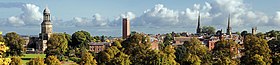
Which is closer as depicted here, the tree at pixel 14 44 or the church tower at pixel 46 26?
the tree at pixel 14 44

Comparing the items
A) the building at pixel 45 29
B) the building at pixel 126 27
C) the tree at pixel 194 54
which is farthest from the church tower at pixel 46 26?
the tree at pixel 194 54

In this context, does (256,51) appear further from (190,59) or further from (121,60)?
(121,60)

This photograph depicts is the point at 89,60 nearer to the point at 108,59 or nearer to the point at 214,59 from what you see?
the point at 108,59

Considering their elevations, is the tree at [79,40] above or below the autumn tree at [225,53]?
below

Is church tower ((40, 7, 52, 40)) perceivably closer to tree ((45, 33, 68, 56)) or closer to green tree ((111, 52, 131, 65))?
tree ((45, 33, 68, 56))

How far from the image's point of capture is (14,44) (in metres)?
92.4

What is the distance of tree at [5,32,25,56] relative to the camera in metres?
89.7

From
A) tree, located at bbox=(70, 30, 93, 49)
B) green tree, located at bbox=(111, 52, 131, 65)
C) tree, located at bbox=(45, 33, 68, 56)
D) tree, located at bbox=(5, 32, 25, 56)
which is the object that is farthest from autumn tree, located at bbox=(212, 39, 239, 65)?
tree, located at bbox=(70, 30, 93, 49)

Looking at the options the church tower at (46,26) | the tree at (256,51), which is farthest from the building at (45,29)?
the tree at (256,51)

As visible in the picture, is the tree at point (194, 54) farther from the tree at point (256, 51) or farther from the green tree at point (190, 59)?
the tree at point (256, 51)

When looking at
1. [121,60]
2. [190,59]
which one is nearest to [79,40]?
[190,59]

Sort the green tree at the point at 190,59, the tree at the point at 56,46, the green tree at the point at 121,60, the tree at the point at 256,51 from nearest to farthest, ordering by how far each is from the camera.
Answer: the green tree at the point at 121,60 → the green tree at the point at 190,59 → the tree at the point at 256,51 → the tree at the point at 56,46

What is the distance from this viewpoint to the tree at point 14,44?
294 feet

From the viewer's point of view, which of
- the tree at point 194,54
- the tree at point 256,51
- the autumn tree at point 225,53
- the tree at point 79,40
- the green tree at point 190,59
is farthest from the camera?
the tree at point 79,40
